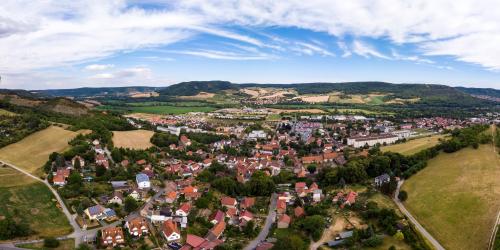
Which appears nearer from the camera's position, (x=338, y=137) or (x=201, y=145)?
(x=201, y=145)

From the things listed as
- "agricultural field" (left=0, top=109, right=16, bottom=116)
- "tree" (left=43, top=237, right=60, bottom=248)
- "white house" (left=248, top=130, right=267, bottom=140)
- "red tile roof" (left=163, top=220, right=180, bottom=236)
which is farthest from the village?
Answer: "agricultural field" (left=0, top=109, right=16, bottom=116)

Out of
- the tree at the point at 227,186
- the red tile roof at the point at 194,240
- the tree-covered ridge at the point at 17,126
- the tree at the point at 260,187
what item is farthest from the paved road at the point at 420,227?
the tree-covered ridge at the point at 17,126

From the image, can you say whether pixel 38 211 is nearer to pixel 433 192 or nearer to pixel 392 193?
pixel 392 193

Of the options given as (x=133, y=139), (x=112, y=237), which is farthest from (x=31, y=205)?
(x=133, y=139)

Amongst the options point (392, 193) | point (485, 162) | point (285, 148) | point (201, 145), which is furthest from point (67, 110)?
point (485, 162)

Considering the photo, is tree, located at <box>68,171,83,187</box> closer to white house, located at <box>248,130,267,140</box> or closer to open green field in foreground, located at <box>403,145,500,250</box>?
open green field in foreground, located at <box>403,145,500,250</box>

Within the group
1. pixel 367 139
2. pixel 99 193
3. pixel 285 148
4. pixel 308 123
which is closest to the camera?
pixel 99 193

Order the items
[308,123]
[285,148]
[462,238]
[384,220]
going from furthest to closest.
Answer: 1. [308,123]
2. [285,148]
3. [384,220]
4. [462,238]

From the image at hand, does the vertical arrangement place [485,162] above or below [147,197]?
above
